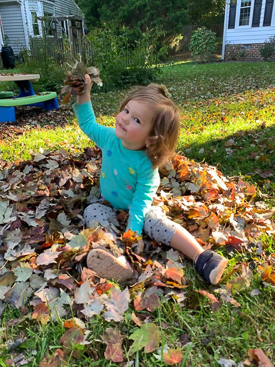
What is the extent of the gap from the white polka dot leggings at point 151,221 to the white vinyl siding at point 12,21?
1838cm

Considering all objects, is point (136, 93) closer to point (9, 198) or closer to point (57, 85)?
point (9, 198)

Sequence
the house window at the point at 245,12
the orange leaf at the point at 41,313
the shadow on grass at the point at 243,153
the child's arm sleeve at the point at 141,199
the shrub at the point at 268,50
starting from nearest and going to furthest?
the orange leaf at the point at 41,313 < the child's arm sleeve at the point at 141,199 < the shadow on grass at the point at 243,153 < the shrub at the point at 268,50 < the house window at the point at 245,12

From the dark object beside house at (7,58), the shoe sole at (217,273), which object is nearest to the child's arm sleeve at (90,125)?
the shoe sole at (217,273)

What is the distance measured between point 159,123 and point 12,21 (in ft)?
64.8

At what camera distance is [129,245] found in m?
1.92

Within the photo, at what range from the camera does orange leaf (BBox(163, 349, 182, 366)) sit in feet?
4.32

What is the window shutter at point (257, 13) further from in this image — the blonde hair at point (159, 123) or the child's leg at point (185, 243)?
the child's leg at point (185, 243)

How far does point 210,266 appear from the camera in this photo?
1.73m

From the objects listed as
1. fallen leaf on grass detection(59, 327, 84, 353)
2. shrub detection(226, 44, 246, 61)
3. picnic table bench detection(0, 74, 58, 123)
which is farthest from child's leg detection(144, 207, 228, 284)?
shrub detection(226, 44, 246, 61)

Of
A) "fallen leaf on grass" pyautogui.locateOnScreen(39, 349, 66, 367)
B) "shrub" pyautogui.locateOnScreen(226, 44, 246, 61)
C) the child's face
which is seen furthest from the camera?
"shrub" pyautogui.locateOnScreen(226, 44, 246, 61)

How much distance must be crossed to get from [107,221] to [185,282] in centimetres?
63

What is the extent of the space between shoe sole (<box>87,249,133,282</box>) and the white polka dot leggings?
0.36m

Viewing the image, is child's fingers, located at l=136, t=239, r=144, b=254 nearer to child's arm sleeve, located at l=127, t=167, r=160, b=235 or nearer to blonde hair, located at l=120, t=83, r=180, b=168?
child's arm sleeve, located at l=127, t=167, r=160, b=235

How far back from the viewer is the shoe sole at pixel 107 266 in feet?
5.28
